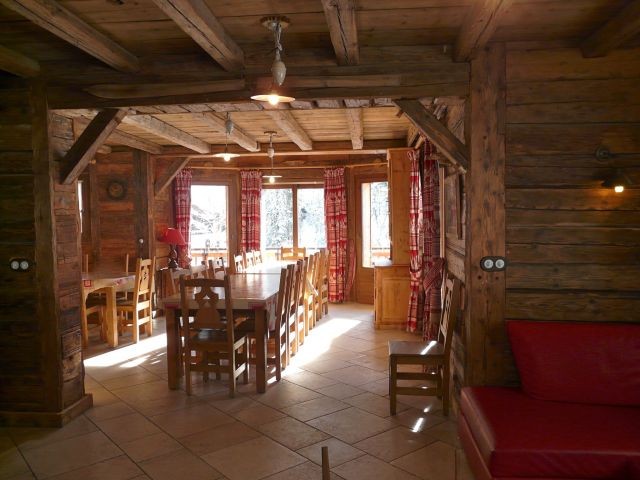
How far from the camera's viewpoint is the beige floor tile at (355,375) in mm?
4500

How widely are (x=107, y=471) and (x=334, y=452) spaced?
52.5 inches

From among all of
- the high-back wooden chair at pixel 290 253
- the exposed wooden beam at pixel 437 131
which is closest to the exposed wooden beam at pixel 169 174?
the high-back wooden chair at pixel 290 253

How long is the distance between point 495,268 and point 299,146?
14.6 feet

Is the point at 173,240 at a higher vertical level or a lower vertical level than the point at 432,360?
higher

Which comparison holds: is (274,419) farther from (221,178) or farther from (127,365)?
(221,178)

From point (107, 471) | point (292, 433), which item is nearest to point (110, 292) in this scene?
point (107, 471)

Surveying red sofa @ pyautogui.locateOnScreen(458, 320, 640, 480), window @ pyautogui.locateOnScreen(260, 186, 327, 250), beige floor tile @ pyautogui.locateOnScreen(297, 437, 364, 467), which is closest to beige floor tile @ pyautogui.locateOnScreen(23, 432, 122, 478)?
beige floor tile @ pyautogui.locateOnScreen(297, 437, 364, 467)

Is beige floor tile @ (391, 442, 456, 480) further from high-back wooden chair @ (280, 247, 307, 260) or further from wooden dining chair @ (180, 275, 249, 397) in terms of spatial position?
high-back wooden chair @ (280, 247, 307, 260)

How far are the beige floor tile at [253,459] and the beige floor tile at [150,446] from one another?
297 millimetres

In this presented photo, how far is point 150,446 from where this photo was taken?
3283 millimetres

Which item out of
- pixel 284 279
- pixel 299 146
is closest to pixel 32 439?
pixel 284 279

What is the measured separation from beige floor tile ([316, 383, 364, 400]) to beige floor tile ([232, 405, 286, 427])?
53 centimetres

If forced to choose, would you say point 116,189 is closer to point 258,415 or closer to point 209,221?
point 209,221

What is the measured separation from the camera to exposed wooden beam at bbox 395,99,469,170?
3.32 meters
